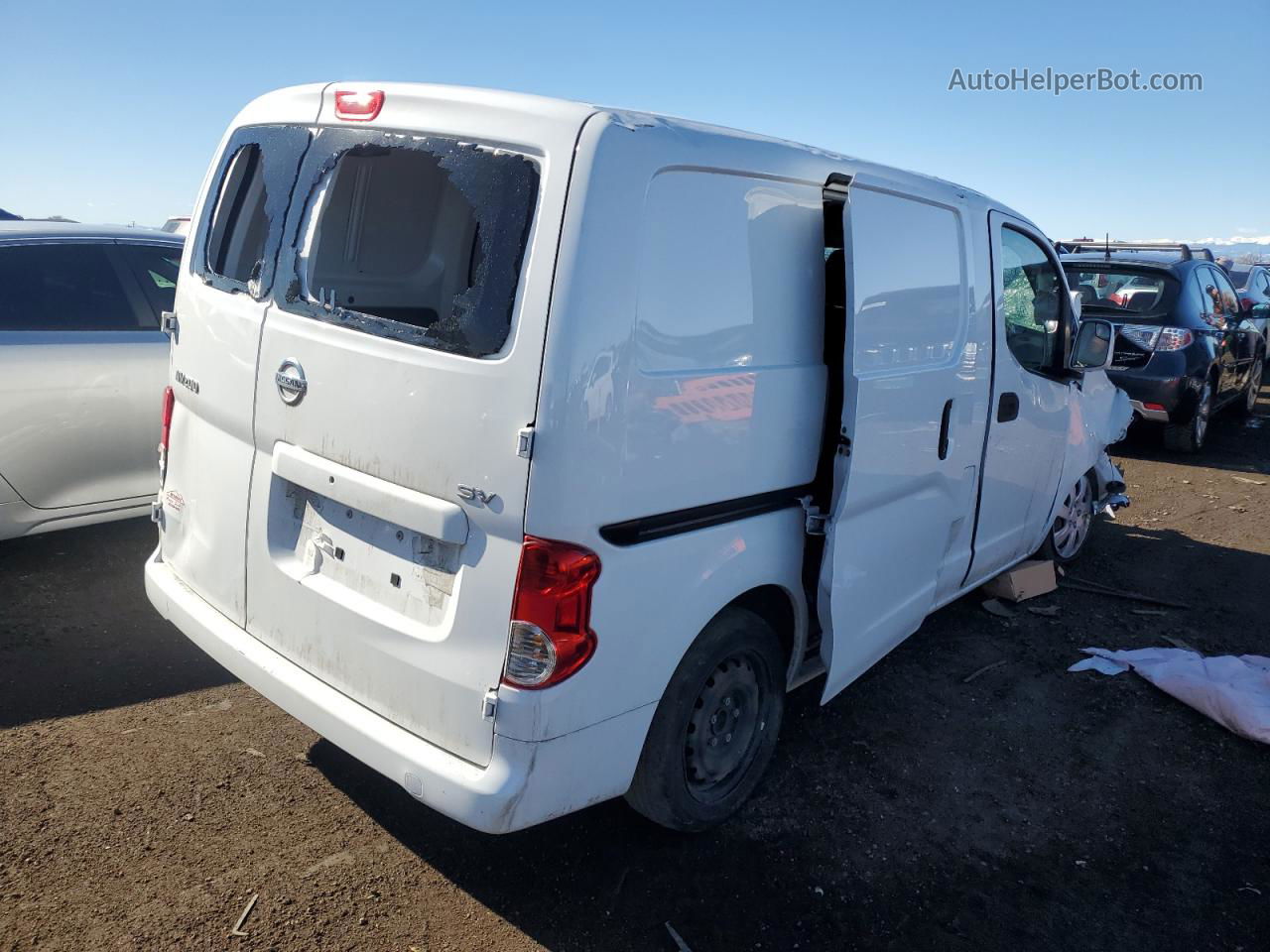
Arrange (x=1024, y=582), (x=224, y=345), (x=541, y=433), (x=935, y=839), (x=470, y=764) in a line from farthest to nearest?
(x=1024, y=582) < (x=935, y=839) < (x=224, y=345) < (x=470, y=764) < (x=541, y=433)

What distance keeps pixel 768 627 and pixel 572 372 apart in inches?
51.7

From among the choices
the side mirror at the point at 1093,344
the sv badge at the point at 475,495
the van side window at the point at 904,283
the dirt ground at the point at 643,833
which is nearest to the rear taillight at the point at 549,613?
the sv badge at the point at 475,495

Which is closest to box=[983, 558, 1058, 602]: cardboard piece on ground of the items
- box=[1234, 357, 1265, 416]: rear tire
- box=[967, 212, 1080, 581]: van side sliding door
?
box=[967, 212, 1080, 581]: van side sliding door

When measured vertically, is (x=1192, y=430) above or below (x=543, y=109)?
below

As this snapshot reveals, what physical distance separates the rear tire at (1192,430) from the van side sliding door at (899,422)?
6.37 meters

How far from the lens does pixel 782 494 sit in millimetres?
2992

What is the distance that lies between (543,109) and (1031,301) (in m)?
3.13

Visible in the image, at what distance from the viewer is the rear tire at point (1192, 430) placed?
30.2 feet

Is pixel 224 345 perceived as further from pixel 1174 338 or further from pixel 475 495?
pixel 1174 338

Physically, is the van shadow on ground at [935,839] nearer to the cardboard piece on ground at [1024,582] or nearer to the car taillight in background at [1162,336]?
the cardboard piece on ground at [1024,582]

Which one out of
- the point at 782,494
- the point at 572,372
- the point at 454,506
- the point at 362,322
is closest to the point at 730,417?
the point at 782,494

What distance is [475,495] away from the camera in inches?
90.9

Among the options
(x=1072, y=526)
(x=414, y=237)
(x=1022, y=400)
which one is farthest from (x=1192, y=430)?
(x=414, y=237)

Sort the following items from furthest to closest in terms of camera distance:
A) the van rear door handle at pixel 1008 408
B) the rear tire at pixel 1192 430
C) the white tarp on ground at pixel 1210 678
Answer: the rear tire at pixel 1192 430 < the van rear door handle at pixel 1008 408 < the white tarp on ground at pixel 1210 678
